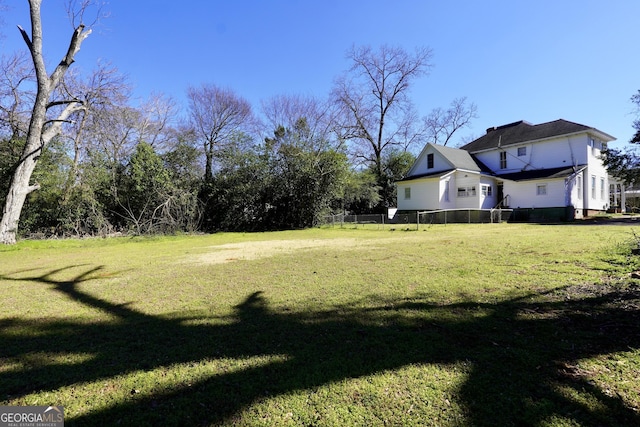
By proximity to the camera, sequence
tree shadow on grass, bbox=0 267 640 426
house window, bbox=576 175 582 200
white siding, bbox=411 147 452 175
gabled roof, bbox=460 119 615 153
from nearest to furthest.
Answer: tree shadow on grass, bbox=0 267 640 426 → house window, bbox=576 175 582 200 → gabled roof, bbox=460 119 615 153 → white siding, bbox=411 147 452 175

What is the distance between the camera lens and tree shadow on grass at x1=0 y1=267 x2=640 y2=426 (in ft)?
6.68

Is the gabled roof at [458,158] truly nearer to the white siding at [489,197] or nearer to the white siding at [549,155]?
the white siding at [489,197]

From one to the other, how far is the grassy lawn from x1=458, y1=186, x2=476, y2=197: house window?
19899mm

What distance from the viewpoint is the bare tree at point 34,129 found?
12.4m

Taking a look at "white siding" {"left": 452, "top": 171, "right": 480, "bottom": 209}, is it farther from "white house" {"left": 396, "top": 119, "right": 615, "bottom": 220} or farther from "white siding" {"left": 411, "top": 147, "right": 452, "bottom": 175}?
"white siding" {"left": 411, "top": 147, "right": 452, "bottom": 175}

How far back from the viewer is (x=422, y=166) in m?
28.6

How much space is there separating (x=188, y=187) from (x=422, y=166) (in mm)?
20343

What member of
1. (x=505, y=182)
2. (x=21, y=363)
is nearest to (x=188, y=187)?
(x=21, y=363)

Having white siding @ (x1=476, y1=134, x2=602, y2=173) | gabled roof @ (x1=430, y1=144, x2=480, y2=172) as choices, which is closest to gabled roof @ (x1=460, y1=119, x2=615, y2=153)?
white siding @ (x1=476, y1=134, x2=602, y2=173)

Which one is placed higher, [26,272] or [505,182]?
[505,182]

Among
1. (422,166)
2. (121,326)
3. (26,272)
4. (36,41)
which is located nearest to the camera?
(121,326)

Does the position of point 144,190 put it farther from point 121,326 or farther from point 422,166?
point 422,166

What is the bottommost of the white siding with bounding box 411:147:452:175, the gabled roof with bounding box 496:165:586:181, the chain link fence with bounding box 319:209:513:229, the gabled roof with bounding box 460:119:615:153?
the chain link fence with bounding box 319:209:513:229

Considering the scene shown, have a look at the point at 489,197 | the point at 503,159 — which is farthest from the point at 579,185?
the point at 503,159
